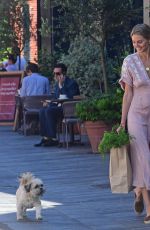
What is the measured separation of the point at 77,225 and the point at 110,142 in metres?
0.97

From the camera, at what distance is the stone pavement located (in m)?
9.76

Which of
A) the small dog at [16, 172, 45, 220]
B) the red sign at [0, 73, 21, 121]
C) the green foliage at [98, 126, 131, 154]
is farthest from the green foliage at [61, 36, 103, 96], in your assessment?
the green foliage at [98, 126, 131, 154]

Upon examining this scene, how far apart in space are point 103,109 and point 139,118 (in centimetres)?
607

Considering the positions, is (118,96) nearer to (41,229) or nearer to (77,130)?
(77,130)

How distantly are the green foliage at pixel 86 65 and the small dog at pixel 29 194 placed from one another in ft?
36.0

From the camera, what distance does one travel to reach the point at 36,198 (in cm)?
980

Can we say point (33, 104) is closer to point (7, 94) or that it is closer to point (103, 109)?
point (7, 94)

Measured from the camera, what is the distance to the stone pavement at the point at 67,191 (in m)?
9.76

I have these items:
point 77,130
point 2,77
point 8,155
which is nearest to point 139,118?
point 8,155

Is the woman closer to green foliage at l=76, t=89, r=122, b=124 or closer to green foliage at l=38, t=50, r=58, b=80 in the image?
green foliage at l=76, t=89, r=122, b=124

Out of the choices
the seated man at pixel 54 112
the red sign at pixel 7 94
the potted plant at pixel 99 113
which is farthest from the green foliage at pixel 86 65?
the potted plant at pixel 99 113

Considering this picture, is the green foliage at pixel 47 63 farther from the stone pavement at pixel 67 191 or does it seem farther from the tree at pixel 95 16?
the stone pavement at pixel 67 191

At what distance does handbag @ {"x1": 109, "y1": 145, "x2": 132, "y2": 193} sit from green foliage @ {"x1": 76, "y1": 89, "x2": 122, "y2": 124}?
19.7ft

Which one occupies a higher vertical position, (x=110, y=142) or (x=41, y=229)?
(x=110, y=142)
